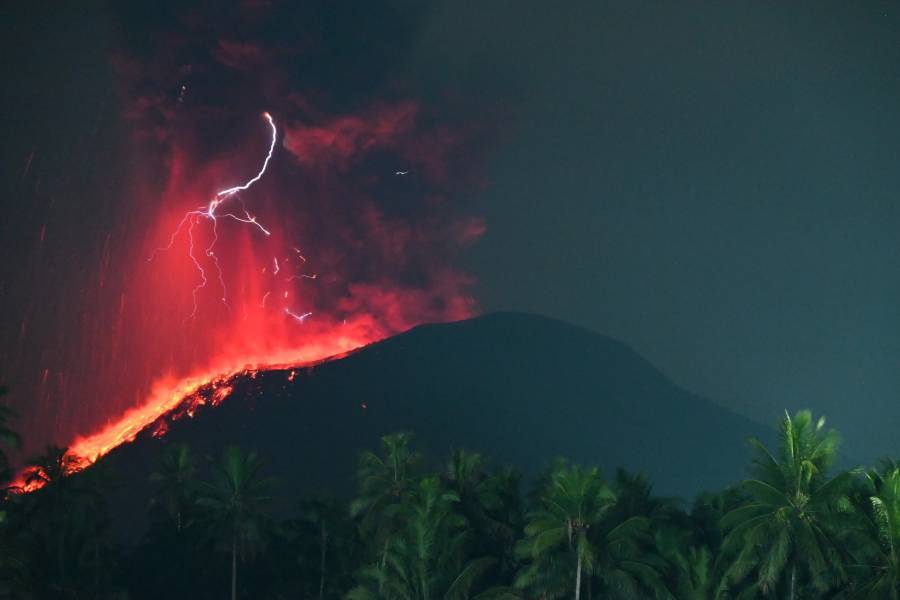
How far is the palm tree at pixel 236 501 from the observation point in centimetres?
5219

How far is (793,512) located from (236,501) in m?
32.5

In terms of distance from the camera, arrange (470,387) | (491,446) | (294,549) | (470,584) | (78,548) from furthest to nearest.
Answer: (470,387) → (491,446) → (294,549) → (78,548) → (470,584)

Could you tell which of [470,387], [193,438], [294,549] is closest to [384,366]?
[470,387]

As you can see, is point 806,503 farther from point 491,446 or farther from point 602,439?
point 602,439

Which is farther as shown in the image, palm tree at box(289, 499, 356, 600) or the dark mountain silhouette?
the dark mountain silhouette

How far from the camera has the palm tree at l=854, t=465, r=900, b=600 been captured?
99.9ft

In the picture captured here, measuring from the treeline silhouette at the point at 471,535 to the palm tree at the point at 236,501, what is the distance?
100mm

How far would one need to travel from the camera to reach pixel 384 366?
162875mm

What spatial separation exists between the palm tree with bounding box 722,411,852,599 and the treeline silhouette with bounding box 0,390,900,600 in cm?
6

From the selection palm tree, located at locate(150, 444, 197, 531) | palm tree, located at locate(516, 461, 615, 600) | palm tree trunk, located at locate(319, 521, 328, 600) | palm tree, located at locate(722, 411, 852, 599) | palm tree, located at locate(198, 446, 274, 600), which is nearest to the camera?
palm tree, located at locate(722, 411, 852, 599)

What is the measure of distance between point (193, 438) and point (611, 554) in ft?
309

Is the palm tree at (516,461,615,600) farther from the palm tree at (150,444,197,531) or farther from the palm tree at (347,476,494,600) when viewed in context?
the palm tree at (150,444,197,531)

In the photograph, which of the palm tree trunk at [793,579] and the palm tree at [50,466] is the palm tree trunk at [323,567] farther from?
the palm tree trunk at [793,579]

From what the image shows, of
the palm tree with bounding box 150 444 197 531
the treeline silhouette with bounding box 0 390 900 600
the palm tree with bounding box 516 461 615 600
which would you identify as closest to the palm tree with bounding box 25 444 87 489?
the treeline silhouette with bounding box 0 390 900 600
